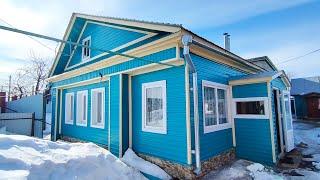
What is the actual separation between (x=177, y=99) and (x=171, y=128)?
0.85 meters

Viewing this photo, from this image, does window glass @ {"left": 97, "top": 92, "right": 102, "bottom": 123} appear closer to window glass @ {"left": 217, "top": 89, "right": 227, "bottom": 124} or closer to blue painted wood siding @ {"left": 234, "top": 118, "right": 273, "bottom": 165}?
window glass @ {"left": 217, "top": 89, "right": 227, "bottom": 124}

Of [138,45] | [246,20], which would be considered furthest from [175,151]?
[246,20]

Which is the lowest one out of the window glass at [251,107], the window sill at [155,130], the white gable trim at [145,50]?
the window sill at [155,130]

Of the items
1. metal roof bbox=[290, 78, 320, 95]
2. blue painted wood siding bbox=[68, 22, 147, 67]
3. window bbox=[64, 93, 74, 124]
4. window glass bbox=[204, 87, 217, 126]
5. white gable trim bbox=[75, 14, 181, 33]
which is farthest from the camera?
metal roof bbox=[290, 78, 320, 95]

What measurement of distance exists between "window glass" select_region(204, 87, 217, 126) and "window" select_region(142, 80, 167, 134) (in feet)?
4.22

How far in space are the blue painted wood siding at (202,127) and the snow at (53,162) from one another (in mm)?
2000

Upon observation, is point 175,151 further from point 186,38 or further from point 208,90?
point 186,38

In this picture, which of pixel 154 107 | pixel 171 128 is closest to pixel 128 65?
pixel 154 107

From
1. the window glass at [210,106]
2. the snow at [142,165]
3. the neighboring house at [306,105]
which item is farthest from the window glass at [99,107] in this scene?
the neighboring house at [306,105]

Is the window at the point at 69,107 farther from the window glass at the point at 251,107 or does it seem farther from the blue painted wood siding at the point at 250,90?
the window glass at the point at 251,107

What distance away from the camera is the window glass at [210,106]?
22.5ft

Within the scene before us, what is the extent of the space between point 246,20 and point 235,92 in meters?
3.29

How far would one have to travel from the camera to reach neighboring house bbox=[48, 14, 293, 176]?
609 centimetres

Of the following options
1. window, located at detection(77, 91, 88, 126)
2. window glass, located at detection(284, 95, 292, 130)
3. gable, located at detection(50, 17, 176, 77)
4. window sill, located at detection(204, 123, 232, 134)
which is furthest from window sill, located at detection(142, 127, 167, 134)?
window glass, located at detection(284, 95, 292, 130)
